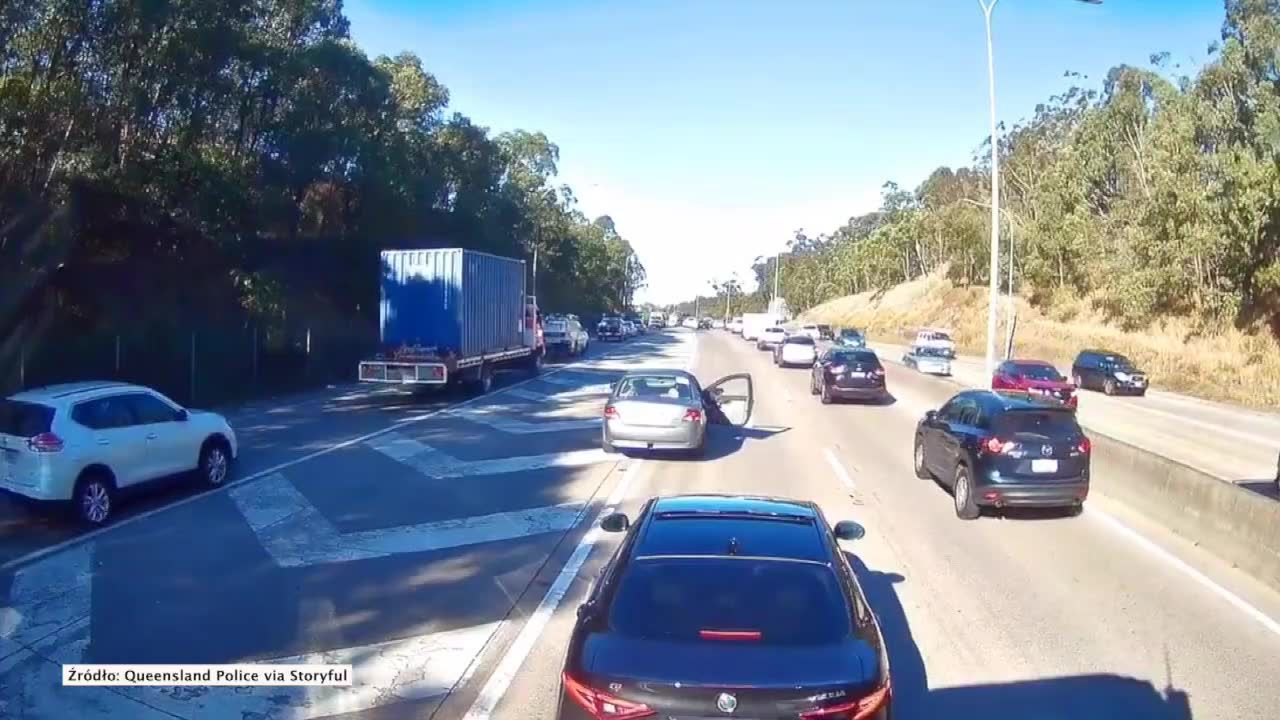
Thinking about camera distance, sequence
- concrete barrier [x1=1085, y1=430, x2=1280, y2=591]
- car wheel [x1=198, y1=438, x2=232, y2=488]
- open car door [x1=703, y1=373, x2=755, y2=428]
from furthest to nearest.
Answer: open car door [x1=703, y1=373, x2=755, y2=428], car wheel [x1=198, y1=438, x2=232, y2=488], concrete barrier [x1=1085, y1=430, x2=1280, y2=591]

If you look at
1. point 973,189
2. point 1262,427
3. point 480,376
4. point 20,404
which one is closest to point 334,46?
point 480,376

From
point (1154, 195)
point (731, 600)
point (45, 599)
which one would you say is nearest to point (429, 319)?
point (45, 599)

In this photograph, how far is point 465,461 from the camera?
16.5 metres

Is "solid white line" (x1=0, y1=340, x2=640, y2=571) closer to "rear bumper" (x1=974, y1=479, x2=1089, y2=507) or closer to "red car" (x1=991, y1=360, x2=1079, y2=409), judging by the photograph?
"rear bumper" (x1=974, y1=479, x2=1089, y2=507)

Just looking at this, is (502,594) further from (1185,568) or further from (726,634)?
(1185,568)

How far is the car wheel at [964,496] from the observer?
42.3 feet

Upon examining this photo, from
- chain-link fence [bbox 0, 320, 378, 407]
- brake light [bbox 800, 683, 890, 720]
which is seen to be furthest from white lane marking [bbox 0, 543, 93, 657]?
chain-link fence [bbox 0, 320, 378, 407]

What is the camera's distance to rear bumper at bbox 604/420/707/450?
1698 centimetres

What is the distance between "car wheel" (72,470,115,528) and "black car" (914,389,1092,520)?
985cm

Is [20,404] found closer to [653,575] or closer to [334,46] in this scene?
[653,575]

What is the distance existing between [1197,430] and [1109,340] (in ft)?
97.8

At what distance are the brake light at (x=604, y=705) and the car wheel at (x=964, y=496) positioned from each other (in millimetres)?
9419

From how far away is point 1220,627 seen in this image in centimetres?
857

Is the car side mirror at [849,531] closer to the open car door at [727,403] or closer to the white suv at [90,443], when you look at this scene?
the white suv at [90,443]
